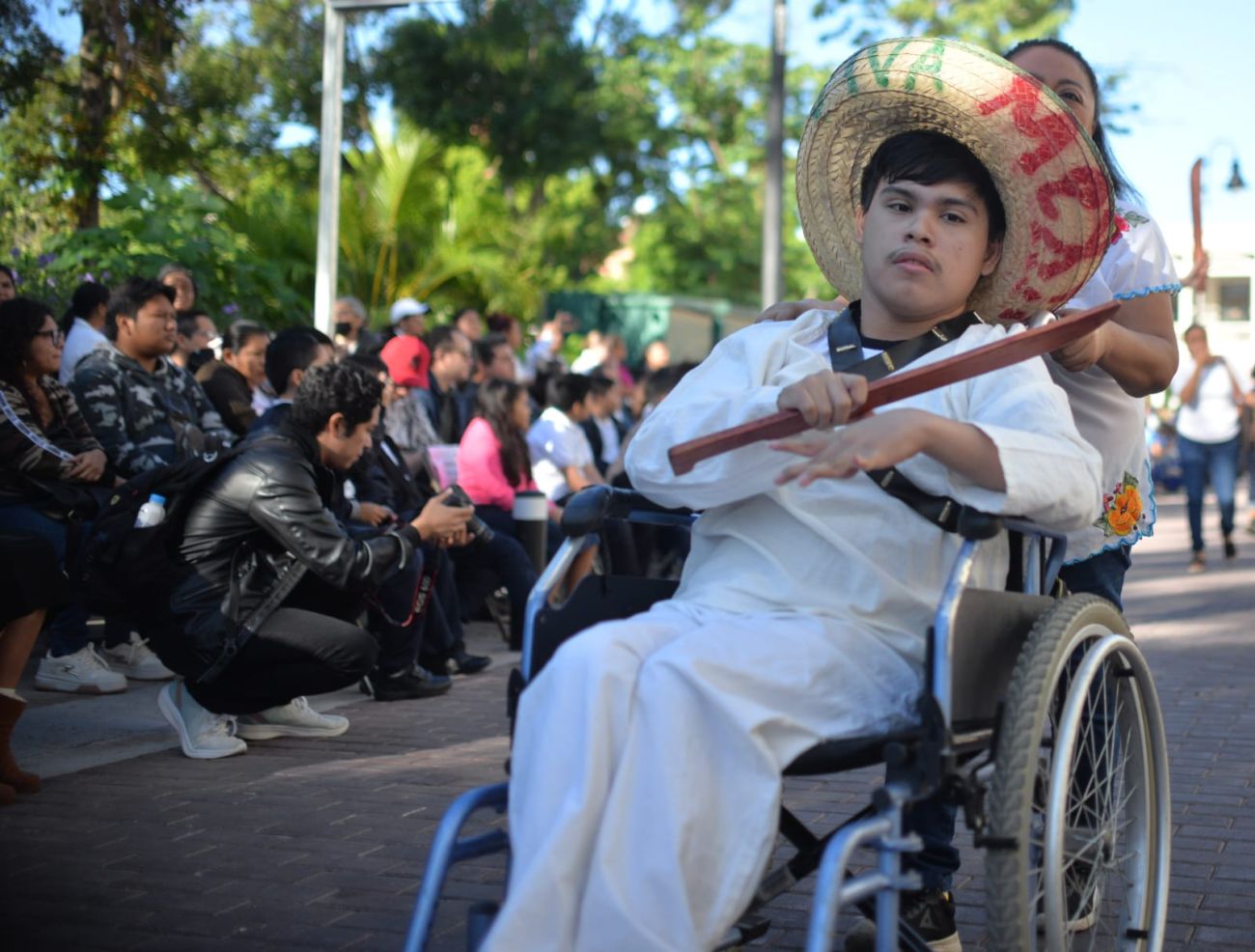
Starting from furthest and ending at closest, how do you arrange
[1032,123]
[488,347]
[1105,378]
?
[488,347]
[1105,378]
[1032,123]

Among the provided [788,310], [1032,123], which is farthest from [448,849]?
[1032,123]

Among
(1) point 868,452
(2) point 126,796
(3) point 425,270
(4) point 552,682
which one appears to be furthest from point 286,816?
(3) point 425,270

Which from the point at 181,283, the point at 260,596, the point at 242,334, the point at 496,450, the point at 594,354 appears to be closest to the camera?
the point at 260,596

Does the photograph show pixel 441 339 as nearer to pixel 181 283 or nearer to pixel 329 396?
pixel 181 283

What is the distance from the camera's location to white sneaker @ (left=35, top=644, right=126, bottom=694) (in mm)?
6664

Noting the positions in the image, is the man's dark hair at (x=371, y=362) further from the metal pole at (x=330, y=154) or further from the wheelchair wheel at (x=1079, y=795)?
the wheelchair wheel at (x=1079, y=795)

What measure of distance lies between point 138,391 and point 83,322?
1427 millimetres

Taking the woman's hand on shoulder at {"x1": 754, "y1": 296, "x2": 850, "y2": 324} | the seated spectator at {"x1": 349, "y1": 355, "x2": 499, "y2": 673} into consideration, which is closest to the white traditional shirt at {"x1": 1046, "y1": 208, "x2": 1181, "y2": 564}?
the woman's hand on shoulder at {"x1": 754, "y1": 296, "x2": 850, "y2": 324}

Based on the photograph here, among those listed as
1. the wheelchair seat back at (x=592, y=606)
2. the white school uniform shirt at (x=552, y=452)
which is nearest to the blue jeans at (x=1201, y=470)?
the white school uniform shirt at (x=552, y=452)

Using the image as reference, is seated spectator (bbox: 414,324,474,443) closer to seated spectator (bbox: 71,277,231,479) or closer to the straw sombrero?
seated spectator (bbox: 71,277,231,479)

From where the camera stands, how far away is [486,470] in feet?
29.1

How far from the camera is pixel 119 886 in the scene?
12.9ft

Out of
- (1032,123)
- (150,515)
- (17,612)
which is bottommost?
(17,612)

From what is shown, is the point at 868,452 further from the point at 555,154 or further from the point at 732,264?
the point at 732,264
